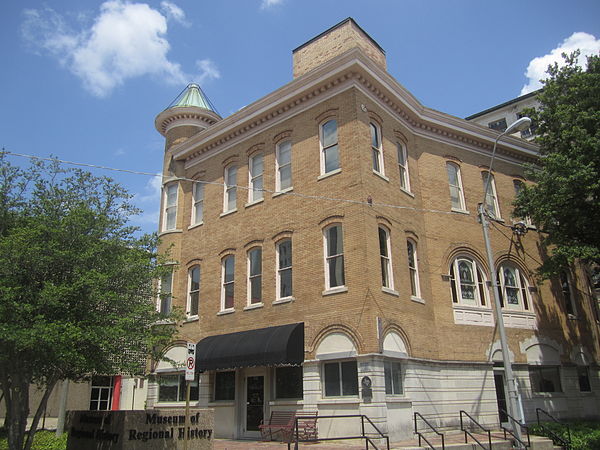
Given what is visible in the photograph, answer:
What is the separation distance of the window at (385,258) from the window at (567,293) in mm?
10005

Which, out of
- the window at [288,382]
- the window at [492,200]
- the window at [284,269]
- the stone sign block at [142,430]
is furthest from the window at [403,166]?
the stone sign block at [142,430]

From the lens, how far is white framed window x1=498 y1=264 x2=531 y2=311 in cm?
2118

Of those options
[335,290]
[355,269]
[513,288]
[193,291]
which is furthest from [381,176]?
[193,291]

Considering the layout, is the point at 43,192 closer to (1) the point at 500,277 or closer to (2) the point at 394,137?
(2) the point at 394,137

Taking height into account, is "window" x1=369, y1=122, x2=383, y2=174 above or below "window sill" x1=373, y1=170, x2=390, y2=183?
above

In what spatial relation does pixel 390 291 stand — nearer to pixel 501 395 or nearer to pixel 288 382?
pixel 288 382

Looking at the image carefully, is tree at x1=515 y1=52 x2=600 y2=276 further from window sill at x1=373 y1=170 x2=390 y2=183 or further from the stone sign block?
the stone sign block

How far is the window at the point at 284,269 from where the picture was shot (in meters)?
18.7

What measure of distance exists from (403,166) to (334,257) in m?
5.67

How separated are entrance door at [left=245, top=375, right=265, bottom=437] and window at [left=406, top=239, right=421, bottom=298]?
6332 millimetres

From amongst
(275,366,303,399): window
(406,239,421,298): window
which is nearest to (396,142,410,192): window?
(406,239,421,298): window

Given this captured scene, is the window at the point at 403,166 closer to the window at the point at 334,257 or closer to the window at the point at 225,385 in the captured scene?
the window at the point at 334,257

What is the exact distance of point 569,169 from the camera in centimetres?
1858

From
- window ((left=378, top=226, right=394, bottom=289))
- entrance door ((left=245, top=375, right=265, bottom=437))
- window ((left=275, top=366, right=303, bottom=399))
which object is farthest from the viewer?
entrance door ((left=245, top=375, right=265, bottom=437))
